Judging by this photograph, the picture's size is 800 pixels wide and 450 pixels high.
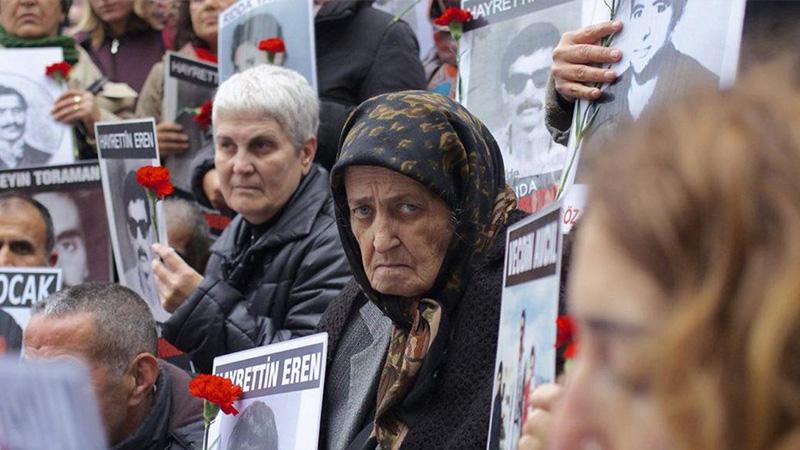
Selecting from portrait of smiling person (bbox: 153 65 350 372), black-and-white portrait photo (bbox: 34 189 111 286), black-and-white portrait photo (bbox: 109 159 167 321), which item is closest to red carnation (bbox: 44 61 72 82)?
black-and-white portrait photo (bbox: 34 189 111 286)

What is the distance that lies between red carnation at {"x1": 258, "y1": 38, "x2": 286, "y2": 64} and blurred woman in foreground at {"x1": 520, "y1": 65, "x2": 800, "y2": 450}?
4.54 meters

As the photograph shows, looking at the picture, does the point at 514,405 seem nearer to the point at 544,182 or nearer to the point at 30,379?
the point at 30,379

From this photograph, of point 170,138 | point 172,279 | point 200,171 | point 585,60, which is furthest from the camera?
point 170,138

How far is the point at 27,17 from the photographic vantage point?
641 cm

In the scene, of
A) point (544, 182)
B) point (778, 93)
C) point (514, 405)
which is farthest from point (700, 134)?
point (544, 182)

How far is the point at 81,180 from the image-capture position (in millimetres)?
5906

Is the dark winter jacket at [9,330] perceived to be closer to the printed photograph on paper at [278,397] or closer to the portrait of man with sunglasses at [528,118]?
the printed photograph on paper at [278,397]

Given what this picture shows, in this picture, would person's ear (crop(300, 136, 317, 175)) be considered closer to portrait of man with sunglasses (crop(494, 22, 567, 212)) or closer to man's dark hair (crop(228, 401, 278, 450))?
portrait of man with sunglasses (crop(494, 22, 567, 212))

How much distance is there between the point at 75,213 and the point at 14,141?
1.54 ft

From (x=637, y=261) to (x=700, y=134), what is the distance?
0.36 ft

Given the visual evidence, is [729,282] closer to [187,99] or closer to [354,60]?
[354,60]

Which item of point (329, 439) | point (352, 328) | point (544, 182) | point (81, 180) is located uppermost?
point (81, 180)

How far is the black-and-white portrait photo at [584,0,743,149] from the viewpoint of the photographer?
2.99 meters

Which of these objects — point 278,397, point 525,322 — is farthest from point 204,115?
point 525,322
